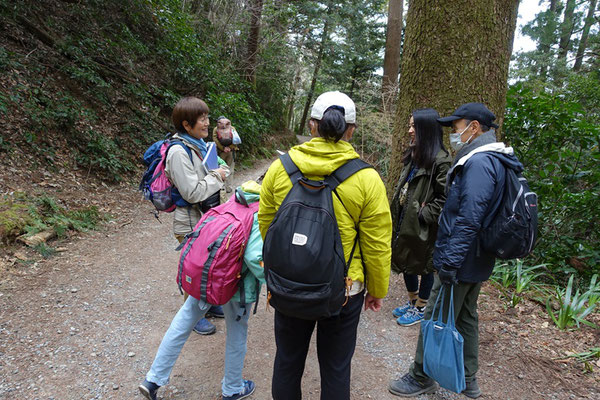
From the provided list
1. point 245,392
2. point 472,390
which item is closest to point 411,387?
point 472,390

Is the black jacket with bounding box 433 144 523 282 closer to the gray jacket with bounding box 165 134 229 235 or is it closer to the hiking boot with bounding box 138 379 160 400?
the gray jacket with bounding box 165 134 229 235

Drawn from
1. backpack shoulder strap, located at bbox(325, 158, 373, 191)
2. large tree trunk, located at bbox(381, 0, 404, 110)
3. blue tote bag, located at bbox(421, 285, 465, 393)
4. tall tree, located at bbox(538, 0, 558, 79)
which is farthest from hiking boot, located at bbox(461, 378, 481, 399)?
tall tree, located at bbox(538, 0, 558, 79)

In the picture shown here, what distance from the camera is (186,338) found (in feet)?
7.66

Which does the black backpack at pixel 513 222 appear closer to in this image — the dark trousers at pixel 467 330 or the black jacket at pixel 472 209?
the black jacket at pixel 472 209

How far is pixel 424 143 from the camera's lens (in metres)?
3.09

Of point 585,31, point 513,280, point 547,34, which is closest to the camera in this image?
point 513,280

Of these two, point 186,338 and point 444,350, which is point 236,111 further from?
point 444,350

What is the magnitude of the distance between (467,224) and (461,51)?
2422mm

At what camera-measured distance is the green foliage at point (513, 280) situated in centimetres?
406

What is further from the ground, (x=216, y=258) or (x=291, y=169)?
(x=291, y=169)

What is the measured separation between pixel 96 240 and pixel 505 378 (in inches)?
206

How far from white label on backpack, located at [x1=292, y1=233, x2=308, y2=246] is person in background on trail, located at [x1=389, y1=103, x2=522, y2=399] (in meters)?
1.21

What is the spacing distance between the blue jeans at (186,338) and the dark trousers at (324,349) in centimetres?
45

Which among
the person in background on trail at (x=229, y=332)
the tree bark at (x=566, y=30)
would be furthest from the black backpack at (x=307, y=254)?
the tree bark at (x=566, y=30)
